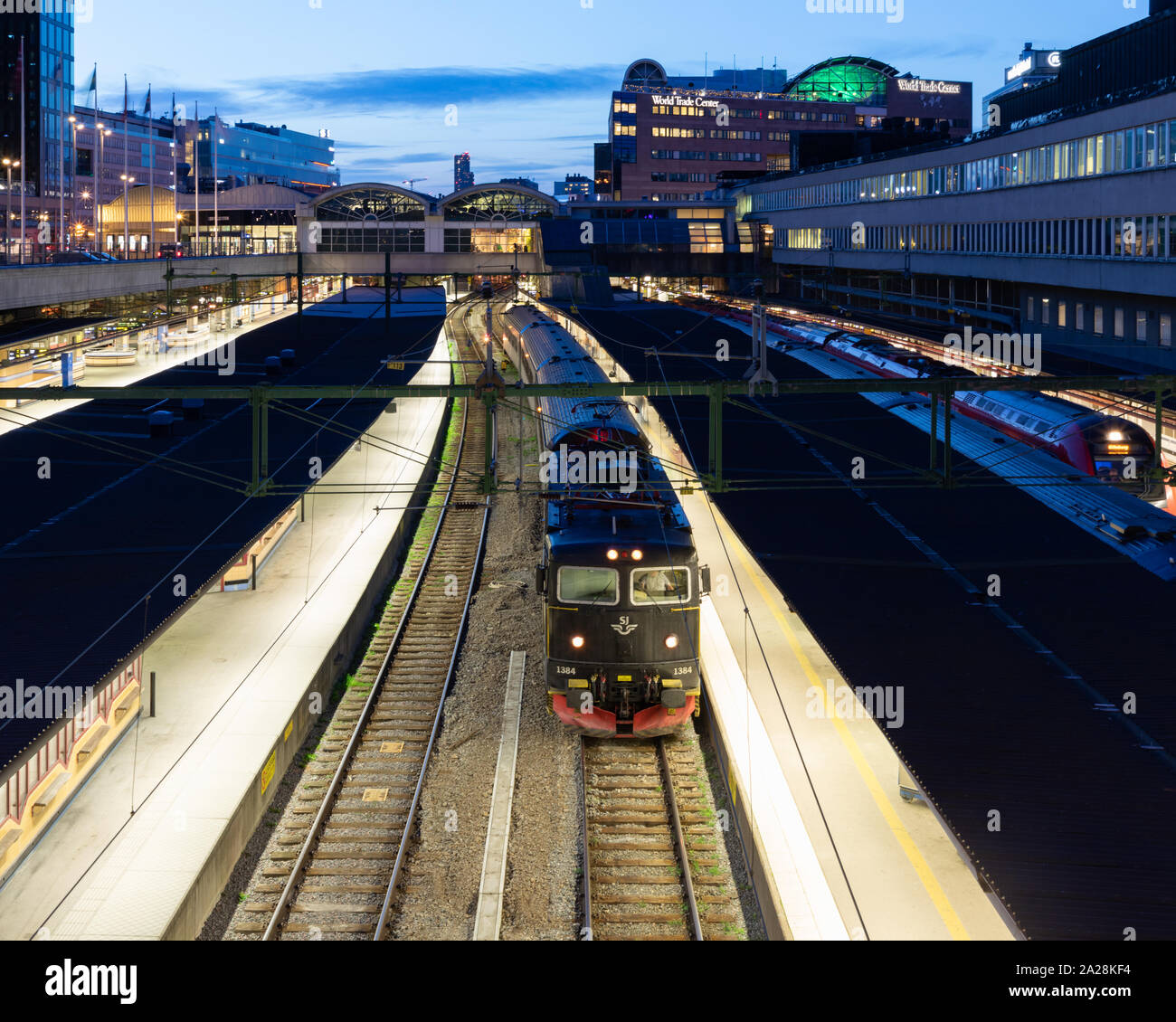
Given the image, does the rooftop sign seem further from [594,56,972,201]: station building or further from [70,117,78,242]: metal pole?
[70,117,78,242]: metal pole

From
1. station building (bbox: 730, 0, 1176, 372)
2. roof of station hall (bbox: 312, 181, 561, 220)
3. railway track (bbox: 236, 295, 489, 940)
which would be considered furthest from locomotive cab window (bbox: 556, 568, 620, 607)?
roof of station hall (bbox: 312, 181, 561, 220)

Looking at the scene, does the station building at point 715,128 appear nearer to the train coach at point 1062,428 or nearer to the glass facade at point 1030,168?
the glass facade at point 1030,168

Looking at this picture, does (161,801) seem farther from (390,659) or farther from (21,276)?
(21,276)

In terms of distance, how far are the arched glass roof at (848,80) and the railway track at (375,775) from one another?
451 ft

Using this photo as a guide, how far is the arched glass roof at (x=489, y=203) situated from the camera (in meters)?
87.4

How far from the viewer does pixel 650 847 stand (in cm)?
1399

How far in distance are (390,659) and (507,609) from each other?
10.8 feet

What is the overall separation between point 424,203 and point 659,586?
248 feet

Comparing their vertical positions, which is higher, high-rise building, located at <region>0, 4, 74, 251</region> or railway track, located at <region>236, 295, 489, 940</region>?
high-rise building, located at <region>0, 4, 74, 251</region>

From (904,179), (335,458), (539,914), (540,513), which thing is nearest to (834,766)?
(539,914)

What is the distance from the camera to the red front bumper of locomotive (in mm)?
16203

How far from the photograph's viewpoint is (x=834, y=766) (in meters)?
15.8

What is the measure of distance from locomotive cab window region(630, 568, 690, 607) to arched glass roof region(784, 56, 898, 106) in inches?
5770

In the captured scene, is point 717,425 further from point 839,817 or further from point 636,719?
point 839,817
